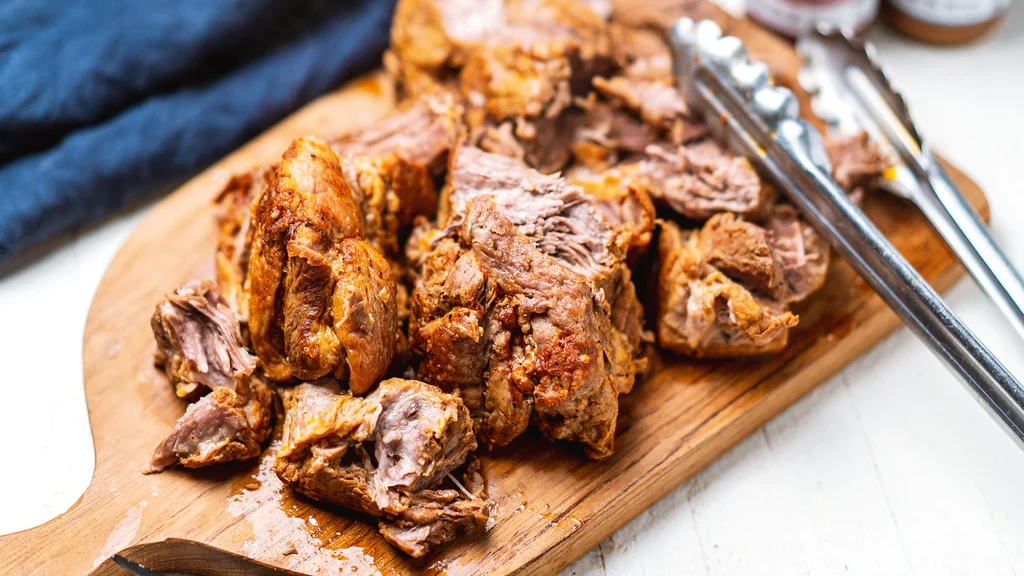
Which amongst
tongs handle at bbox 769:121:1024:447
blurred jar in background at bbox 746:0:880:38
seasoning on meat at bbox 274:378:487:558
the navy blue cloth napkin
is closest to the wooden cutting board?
seasoning on meat at bbox 274:378:487:558

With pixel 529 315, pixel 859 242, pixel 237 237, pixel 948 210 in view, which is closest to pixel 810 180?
pixel 859 242

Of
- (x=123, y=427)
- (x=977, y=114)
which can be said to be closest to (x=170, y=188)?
(x=123, y=427)

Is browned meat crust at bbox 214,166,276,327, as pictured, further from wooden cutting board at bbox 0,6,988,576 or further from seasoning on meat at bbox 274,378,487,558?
seasoning on meat at bbox 274,378,487,558

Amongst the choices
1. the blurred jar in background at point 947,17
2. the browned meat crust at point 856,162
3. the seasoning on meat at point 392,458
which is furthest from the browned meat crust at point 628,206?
the blurred jar in background at point 947,17

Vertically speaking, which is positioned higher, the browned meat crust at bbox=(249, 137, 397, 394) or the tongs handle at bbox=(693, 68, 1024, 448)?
the browned meat crust at bbox=(249, 137, 397, 394)

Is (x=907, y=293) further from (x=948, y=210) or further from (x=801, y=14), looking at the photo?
(x=801, y=14)

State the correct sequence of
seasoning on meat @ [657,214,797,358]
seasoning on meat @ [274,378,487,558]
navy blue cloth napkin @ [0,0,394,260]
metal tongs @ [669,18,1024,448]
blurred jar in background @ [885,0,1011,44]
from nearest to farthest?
seasoning on meat @ [274,378,487,558]
metal tongs @ [669,18,1024,448]
seasoning on meat @ [657,214,797,358]
navy blue cloth napkin @ [0,0,394,260]
blurred jar in background @ [885,0,1011,44]
